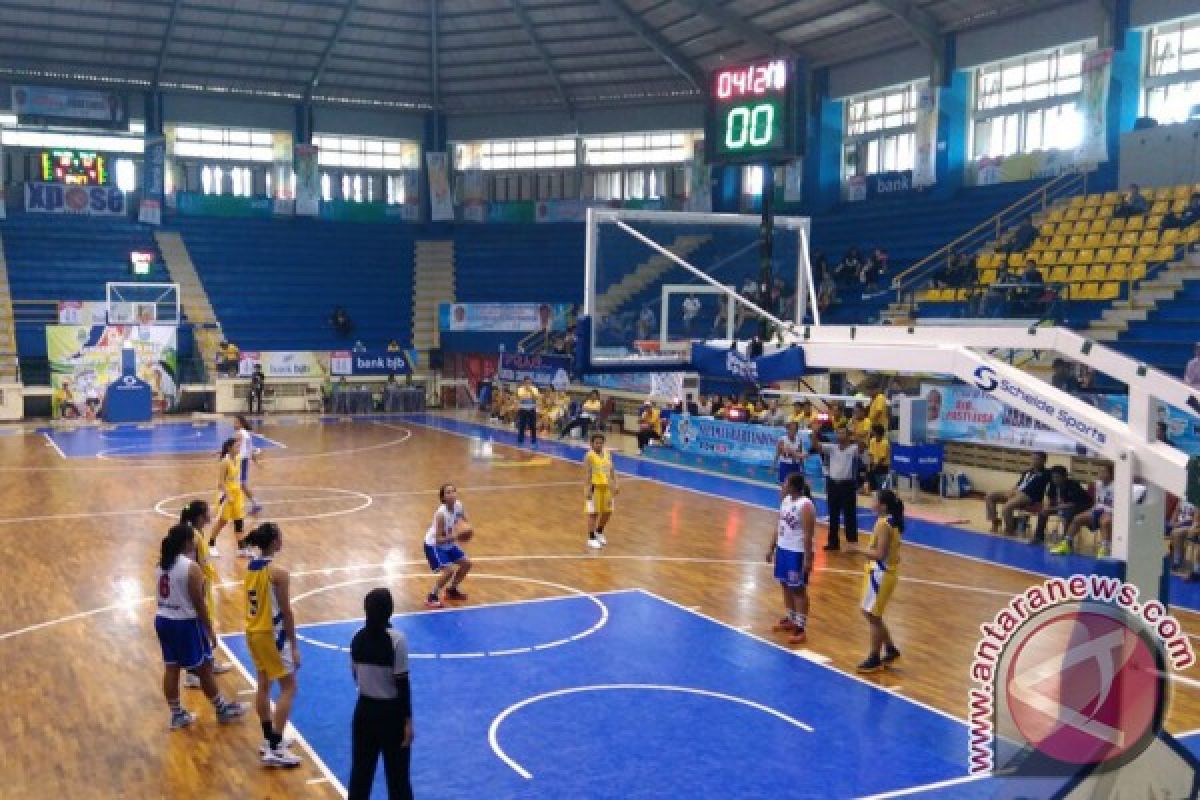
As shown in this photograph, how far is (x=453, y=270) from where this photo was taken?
41.3m

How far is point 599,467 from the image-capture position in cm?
1528

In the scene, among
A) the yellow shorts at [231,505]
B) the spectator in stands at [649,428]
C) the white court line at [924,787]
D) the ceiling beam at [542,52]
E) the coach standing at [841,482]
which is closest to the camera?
the white court line at [924,787]

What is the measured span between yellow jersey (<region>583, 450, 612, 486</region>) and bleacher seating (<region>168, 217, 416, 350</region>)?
77.1 feet

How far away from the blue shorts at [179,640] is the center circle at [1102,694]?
5704mm

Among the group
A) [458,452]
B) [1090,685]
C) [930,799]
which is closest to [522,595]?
[930,799]

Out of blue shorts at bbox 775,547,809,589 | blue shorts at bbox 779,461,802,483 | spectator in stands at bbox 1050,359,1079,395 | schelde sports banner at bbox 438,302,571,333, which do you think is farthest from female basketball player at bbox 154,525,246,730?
schelde sports banner at bbox 438,302,571,333

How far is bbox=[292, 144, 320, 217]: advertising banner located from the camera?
40.7 meters

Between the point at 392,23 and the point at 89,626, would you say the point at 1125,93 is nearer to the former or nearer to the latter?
the point at 392,23

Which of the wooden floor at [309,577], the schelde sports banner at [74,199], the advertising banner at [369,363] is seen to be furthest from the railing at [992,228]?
the schelde sports banner at [74,199]

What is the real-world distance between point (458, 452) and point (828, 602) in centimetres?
1435

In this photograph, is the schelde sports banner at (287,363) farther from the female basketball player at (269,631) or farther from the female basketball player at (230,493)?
the female basketball player at (269,631)

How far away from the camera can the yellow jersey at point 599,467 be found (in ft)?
49.9

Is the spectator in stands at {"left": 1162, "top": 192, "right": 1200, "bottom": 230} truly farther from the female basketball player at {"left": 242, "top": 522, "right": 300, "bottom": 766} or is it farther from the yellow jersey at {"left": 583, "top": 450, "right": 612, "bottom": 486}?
the female basketball player at {"left": 242, "top": 522, "right": 300, "bottom": 766}

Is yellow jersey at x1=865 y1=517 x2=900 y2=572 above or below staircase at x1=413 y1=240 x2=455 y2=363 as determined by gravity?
below
